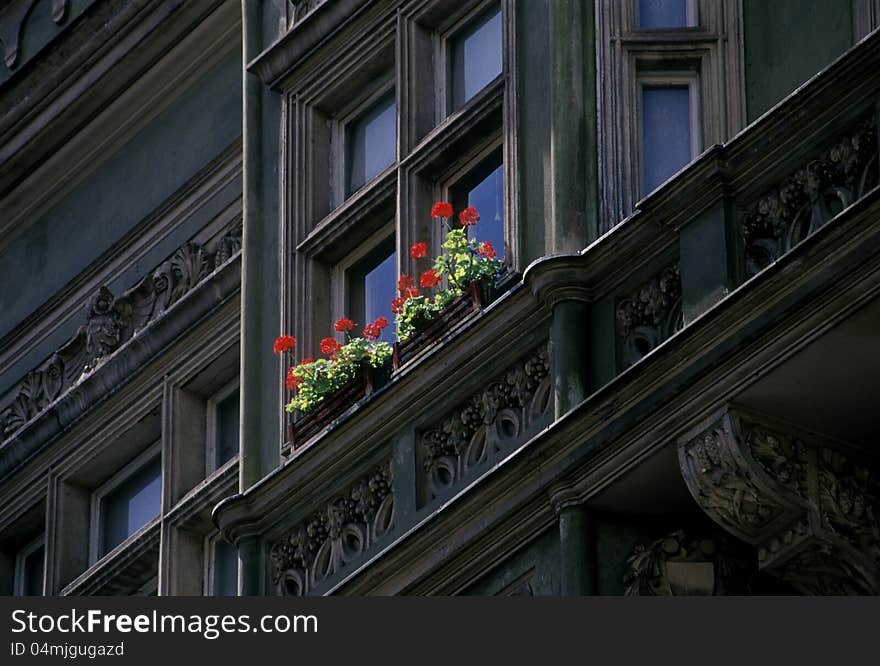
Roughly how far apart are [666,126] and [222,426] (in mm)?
4733

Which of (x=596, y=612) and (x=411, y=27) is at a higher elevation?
(x=411, y=27)

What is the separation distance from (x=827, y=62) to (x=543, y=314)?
1.65 metres

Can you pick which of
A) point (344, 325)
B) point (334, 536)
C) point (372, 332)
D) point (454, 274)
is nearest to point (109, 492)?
point (344, 325)

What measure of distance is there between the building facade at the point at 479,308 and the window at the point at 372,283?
16mm

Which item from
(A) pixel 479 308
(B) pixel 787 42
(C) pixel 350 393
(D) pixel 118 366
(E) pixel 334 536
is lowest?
(E) pixel 334 536

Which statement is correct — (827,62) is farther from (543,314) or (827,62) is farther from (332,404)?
(332,404)

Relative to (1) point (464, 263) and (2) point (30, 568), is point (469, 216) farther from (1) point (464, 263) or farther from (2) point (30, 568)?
(2) point (30, 568)

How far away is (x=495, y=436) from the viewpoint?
1750 centimetres

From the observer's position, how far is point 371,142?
19.8m

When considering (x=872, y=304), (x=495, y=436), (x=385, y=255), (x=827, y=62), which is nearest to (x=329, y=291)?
(x=385, y=255)

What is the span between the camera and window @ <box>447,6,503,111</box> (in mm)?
18891

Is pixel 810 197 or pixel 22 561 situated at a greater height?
pixel 22 561

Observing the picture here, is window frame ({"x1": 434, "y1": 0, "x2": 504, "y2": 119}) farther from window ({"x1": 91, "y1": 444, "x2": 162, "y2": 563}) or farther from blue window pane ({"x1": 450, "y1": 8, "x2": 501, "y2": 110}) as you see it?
window ({"x1": 91, "y1": 444, "x2": 162, "y2": 563})

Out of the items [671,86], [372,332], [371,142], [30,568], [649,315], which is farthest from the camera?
[30,568]
